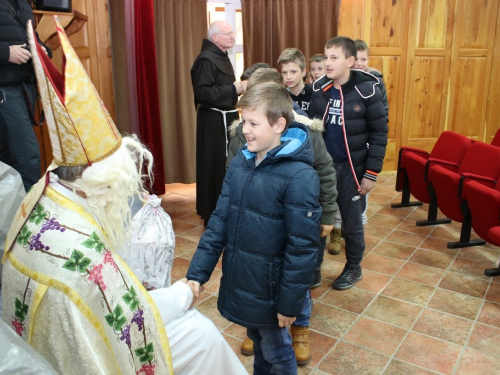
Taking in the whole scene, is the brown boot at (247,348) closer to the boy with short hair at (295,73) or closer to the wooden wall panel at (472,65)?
the boy with short hair at (295,73)

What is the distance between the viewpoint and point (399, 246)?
404 cm

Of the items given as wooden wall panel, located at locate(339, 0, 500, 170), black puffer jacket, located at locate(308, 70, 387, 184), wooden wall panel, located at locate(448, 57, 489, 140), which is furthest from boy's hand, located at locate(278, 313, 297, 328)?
wooden wall panel, located at locate(448, 57, 489, 140)

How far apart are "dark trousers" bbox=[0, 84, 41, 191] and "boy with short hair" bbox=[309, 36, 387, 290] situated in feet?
5.83

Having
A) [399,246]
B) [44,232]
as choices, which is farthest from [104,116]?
[399,246]

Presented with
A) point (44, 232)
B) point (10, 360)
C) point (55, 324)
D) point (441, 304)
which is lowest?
point (441, 304)

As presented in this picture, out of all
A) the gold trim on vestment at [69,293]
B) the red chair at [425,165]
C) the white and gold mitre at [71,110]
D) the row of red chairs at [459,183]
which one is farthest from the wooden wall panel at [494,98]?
the gold trim on vestment at [69,293]

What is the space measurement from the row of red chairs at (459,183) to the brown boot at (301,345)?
1.65 meters

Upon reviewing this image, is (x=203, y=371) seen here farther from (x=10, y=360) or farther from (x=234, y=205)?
(x=10, y=360)

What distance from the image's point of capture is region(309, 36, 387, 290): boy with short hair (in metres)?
3.04

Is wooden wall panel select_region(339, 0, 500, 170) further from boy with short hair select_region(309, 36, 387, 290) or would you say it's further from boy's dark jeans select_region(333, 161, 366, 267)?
boy's dark jeans select_region(333, 161, 366, 267)

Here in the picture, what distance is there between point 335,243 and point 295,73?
1395 mm

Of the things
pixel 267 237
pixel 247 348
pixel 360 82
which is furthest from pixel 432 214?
pixel 267 237

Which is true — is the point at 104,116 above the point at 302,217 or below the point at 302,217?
above

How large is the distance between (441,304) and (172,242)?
6.00 ft
